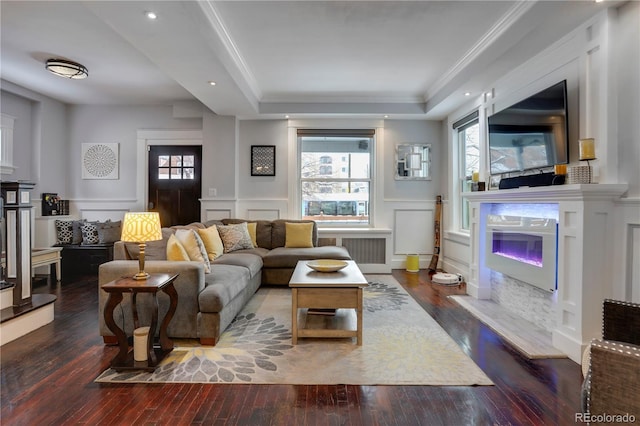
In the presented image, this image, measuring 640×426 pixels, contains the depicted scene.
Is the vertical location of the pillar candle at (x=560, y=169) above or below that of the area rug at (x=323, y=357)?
above

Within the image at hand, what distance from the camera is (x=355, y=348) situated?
2.57 meters

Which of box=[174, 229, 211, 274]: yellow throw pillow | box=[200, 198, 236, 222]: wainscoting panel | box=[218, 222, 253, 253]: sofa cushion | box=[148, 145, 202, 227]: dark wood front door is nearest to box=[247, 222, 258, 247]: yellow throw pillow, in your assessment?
box=[218, 222, 253, 253]: sofa cushion

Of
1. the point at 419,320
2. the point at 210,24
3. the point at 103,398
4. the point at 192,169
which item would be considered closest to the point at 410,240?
the point at 419,320

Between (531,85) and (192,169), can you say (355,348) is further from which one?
(192,169)

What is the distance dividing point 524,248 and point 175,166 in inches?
206

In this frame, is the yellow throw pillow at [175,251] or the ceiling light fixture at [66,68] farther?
the ceiling light fixture at [66,68]

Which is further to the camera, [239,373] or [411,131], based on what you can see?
[411,131]

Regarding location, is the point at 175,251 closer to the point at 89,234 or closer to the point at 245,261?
the point at 245,261

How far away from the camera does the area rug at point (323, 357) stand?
2135 mm

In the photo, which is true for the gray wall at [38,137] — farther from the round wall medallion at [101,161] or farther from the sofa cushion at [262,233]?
the sofa cushion at [262,233]

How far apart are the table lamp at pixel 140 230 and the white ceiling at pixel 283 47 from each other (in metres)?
1.45

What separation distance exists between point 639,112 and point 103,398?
376 centimetres

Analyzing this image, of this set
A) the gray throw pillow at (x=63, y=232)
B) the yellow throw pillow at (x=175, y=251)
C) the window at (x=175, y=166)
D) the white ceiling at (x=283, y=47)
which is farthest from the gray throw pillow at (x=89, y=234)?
the yellow throw pillow at (x=175, y=251)
